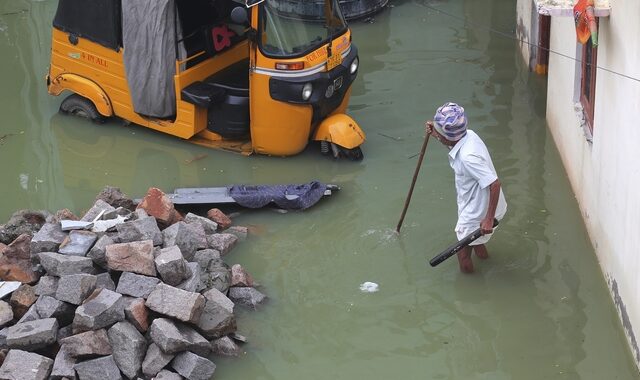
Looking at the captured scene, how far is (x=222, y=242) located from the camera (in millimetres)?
8242

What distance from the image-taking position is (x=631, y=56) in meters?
6.59

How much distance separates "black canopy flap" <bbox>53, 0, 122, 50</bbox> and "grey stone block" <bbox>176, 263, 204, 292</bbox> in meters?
3.73

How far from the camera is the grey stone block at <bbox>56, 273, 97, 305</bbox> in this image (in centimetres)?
693

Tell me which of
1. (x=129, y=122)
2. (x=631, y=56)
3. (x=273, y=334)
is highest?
(x=631, y=56)

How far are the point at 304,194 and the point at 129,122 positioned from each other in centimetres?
301

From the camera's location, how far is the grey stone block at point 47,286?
7141 mm

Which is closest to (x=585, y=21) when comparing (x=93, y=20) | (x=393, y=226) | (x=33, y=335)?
(x=393, y=226)

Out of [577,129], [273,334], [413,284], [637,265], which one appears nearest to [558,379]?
[637,265]

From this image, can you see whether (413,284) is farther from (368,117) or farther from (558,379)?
(368,117)

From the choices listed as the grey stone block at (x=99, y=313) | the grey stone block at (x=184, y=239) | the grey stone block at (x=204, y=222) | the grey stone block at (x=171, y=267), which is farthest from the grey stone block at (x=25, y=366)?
the grey stone block at (x=204, y=222)

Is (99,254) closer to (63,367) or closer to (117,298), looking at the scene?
(117,298)

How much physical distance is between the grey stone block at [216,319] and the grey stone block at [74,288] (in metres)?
0.89

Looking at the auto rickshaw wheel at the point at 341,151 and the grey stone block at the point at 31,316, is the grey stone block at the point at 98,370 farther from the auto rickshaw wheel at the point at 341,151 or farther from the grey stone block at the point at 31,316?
the auto rickshaw wheel at the point at 341,151

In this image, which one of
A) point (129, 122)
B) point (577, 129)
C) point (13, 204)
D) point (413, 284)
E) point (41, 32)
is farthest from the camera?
point (41, 32)
